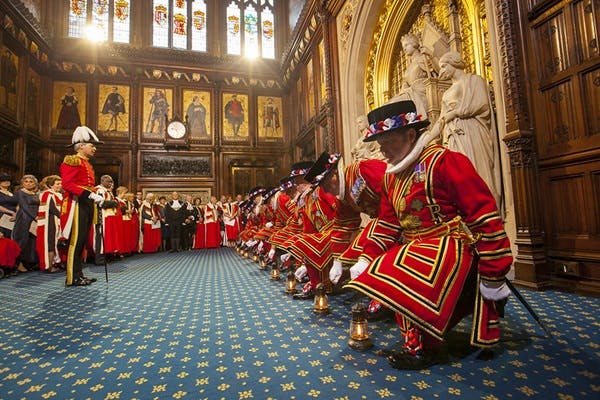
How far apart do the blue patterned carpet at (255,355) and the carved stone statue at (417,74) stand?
12.4 ft

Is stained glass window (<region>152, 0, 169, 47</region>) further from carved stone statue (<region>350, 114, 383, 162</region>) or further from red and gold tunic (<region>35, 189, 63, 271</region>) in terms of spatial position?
carved stone statue (<region>350, 114, 383, 162</region>)

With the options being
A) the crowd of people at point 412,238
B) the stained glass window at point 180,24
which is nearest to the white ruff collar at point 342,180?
the crowd of people at point 412,238

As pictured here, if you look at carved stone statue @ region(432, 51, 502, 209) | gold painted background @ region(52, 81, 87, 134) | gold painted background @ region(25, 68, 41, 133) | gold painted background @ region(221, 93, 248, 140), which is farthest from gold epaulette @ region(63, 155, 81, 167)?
gold painted background @ region(52, 81, 87, 134)

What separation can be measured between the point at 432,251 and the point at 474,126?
3376mm

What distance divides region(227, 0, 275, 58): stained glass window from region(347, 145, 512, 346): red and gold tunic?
51.7 feet

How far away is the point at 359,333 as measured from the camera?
203 cm

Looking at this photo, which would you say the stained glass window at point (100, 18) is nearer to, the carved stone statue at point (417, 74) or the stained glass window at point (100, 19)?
the stained glass window at point (100, 19)

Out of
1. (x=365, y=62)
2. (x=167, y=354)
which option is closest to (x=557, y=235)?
(x=167, y=354)

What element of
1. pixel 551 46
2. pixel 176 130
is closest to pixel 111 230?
pixel 176 130

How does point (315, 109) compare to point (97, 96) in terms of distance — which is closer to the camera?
point (315, 109)

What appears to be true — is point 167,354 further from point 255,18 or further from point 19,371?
point 255,18

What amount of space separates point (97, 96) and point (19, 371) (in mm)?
14628

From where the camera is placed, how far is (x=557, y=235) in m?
3.45

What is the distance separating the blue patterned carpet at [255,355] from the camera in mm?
1551
